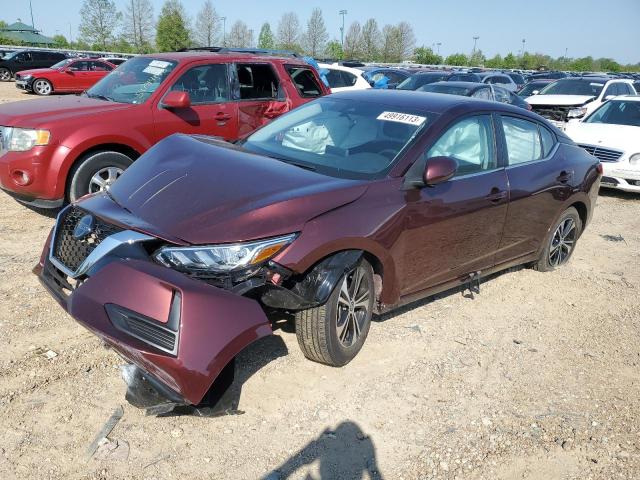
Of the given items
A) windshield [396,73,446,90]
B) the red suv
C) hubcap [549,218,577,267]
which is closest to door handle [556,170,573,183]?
hubcap [549,218,577,267]

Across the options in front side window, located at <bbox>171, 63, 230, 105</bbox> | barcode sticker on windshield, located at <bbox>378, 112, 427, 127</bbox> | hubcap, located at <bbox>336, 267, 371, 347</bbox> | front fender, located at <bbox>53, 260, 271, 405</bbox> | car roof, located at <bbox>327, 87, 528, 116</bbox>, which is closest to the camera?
front fender, located at <bbox>53, 260, 271, 405</bbox>

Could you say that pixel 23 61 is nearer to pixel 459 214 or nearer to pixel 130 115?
pixel 130 115

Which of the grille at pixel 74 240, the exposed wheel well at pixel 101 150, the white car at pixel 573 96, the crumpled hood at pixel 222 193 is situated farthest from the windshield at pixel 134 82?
the white car at pixel 573 96

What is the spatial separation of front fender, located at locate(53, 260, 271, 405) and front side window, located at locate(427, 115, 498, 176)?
195 centimetres

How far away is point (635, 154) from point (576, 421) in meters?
7.27

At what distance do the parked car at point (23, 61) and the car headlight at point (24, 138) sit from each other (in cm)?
2686

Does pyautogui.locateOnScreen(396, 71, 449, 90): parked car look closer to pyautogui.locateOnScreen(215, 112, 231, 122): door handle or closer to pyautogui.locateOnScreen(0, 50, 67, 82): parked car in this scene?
pyautogui.locateOnScreen(215, 112, 231, 122): door handle

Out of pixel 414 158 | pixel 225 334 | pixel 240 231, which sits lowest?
pixel 225 334

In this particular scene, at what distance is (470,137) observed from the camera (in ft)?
14.2

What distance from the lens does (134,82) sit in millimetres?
6746

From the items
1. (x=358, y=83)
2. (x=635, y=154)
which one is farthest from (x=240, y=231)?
(x=358, y=83)

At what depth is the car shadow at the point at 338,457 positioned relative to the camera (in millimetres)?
2781

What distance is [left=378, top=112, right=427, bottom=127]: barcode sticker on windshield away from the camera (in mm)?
4086

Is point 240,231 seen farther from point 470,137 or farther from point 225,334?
point 470,137
